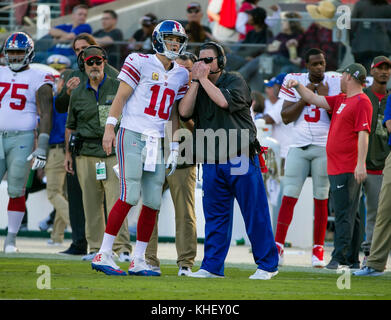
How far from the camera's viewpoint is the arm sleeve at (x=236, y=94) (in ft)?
22.8

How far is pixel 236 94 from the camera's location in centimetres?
699

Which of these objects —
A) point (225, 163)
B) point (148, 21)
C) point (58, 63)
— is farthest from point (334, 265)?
point (148, 21)

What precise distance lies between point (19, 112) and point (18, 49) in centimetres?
66

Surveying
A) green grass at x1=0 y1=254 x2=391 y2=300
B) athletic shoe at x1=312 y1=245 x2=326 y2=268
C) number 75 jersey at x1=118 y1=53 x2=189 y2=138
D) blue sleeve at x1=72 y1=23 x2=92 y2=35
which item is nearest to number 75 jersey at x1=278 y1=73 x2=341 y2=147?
athletic shoe at x1=312 y1=245 x2=326 y2=268

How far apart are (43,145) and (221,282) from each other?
134 inches

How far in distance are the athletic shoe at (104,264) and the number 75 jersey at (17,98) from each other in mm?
2828

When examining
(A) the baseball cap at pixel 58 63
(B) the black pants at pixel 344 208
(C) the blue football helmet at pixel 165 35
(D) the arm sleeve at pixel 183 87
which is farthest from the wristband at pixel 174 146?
(A) the baseball cap at pixel 58 63

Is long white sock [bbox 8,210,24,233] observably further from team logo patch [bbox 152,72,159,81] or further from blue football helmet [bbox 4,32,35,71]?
team logo patch [bbox 152,72,159,81]

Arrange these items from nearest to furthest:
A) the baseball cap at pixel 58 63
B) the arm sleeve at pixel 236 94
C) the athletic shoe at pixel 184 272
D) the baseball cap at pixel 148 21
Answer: the arm sleeve at pixel 236 94
the athletic shoe at pixel 184 272
the baseball cap at pixel 58 63
the baseball cap at pixel 148 21

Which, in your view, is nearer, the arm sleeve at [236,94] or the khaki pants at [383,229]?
the arm sleeve at [236,94]

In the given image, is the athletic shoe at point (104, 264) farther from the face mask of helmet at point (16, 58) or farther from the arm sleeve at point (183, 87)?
the face mask of helmet at point (16, 58)

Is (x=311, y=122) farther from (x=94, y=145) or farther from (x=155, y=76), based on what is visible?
(x=155, y=76)

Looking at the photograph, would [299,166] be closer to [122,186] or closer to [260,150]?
[260,150]

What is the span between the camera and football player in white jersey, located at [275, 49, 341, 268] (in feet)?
28.8
